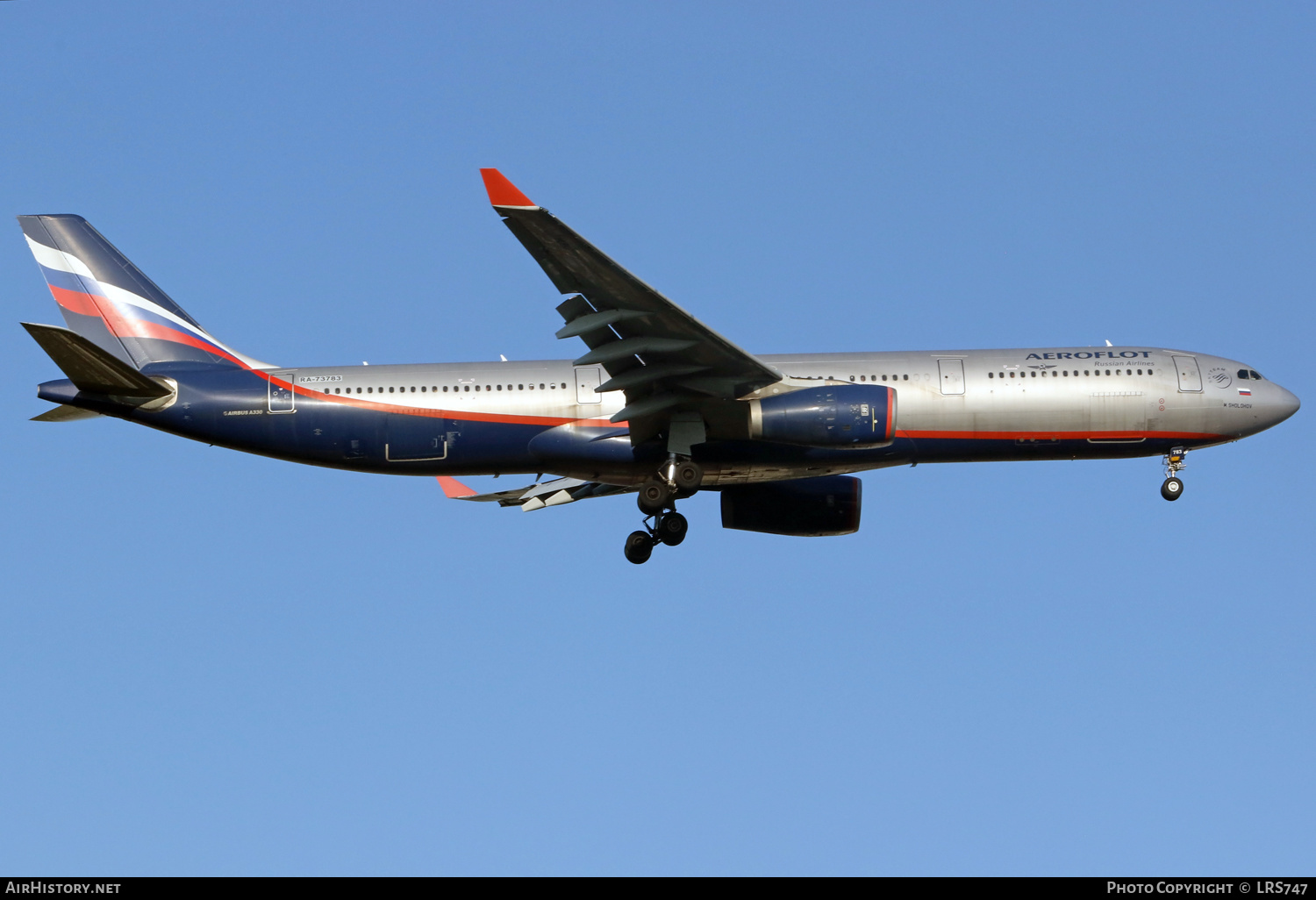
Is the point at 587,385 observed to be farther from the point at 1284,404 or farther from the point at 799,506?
the point at 1284,404

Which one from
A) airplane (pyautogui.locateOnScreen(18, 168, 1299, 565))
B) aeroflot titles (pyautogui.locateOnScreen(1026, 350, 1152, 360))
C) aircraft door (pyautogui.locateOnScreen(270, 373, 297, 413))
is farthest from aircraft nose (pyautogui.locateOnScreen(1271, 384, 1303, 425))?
aircraft door (pyautogui.locateOnScreen(270, 373, 297, 413))

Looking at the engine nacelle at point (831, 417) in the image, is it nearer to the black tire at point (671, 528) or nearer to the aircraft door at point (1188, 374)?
the black tire at point (671, 528)

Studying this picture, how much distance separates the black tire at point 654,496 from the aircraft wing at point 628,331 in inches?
75.5

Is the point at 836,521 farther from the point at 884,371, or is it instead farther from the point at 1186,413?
the point at 1186,413

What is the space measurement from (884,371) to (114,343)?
61.1 ft

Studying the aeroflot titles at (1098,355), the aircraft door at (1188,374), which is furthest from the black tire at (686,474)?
the aircraft door at (1188,374)

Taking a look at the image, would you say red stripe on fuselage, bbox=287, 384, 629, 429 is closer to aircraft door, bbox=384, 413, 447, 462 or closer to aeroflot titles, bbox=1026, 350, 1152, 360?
aircraft door, bbox=384, 413, 447, 462

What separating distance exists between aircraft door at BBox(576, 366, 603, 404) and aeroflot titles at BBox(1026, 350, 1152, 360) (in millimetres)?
10245

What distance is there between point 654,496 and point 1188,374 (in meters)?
13.2

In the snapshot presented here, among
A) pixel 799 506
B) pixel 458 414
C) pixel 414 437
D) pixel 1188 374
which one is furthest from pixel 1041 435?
pixel 414 437

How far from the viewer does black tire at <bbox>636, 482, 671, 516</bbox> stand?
32969mm

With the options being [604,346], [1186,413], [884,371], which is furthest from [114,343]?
[1186,413]
